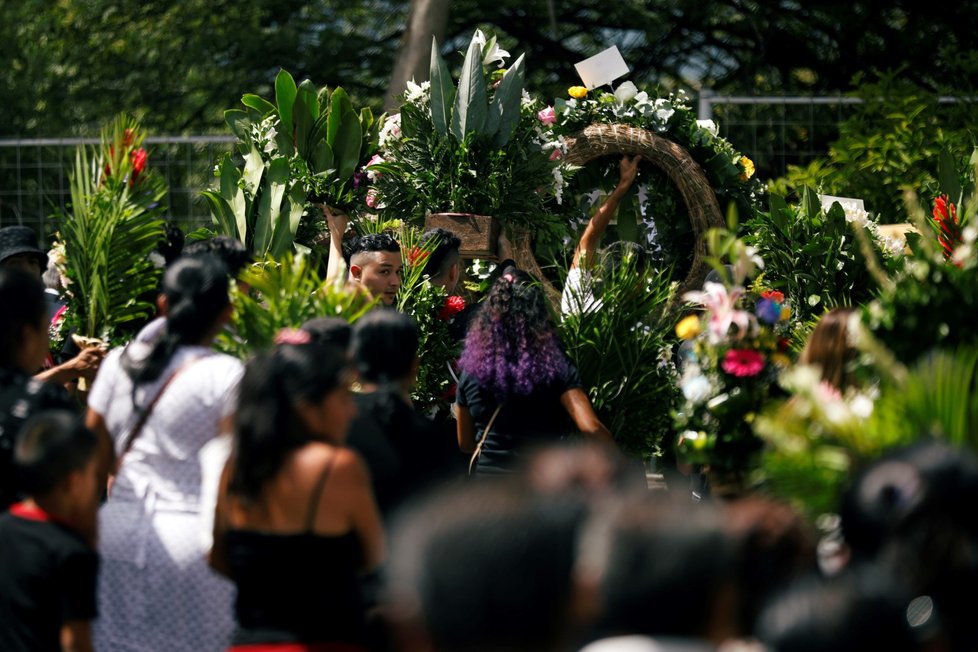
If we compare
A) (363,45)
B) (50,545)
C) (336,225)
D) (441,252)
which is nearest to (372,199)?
(336,225)

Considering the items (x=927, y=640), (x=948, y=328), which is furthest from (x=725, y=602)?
(x=948, y=328)

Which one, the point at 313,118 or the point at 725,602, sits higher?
the point at 313,118

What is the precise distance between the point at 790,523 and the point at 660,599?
0.82 m

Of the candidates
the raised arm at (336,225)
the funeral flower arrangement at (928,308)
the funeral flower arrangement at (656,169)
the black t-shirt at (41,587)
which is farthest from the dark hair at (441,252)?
the black t-shirt at (41,587)

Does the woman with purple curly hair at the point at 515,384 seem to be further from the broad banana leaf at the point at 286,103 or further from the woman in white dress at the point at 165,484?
the broad banana leaf at the point at 286,103

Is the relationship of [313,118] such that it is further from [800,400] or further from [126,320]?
[800,400]

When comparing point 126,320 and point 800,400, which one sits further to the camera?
point 126,320

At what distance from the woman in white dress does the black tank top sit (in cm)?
52

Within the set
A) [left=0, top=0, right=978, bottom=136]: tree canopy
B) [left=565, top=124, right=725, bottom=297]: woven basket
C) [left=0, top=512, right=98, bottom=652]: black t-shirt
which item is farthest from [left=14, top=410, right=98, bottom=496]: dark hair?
[left=0, top=0, right=978, bottom=136]: tree canopy

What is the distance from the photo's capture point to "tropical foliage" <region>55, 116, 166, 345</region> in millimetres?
4668

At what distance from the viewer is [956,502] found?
2416 millimetres

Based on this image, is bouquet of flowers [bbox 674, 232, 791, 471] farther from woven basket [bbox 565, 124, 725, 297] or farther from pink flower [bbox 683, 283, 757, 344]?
woven basket [bbox 565, 124, 725, 297]

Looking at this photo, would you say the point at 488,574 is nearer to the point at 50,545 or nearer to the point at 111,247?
the point at 50,545

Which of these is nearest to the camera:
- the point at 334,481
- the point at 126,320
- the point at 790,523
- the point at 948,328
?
the point at 790,523
